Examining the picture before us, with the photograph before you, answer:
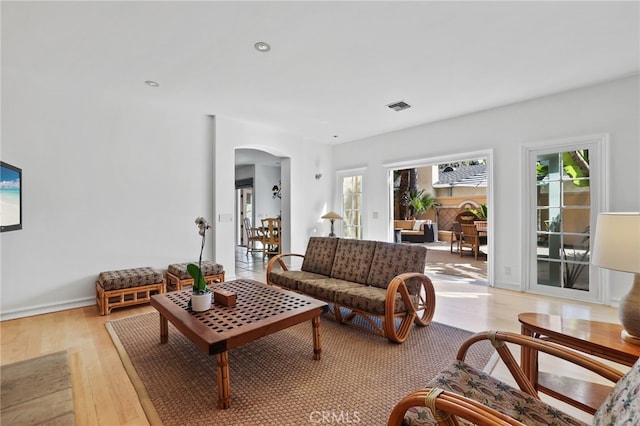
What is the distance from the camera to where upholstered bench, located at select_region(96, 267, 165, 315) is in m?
3.23

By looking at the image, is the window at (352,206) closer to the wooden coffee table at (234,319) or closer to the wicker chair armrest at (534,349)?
the wooden coffee table at (234,319)

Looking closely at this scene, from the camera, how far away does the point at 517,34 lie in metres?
2.51

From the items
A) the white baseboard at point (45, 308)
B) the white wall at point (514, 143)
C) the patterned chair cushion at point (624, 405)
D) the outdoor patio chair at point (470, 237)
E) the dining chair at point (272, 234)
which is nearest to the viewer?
the patterned chair cushion at point (624, 405)

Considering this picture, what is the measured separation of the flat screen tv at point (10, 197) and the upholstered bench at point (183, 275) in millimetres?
1596

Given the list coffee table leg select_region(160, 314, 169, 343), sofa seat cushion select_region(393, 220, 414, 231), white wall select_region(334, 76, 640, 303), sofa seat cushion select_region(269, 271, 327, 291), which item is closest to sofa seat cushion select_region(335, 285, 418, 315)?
sofa seat cushion select_region(269, 271, 327, 291)

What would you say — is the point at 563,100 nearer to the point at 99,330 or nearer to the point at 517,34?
the point at 517,34

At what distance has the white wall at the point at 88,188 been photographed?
3.18m

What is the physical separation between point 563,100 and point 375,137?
118 inches

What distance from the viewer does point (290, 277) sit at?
3.41 m

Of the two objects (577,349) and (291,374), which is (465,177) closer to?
(577,349)

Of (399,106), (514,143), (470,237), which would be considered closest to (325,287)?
(399,106)

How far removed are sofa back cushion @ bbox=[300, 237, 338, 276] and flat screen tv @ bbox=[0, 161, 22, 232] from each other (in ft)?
9.79

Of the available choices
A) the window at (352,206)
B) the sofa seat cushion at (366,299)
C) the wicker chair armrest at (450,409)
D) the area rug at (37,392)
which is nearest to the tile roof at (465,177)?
the window at (352,206)

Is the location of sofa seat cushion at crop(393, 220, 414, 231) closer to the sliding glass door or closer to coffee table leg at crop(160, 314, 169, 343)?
the sliding glass door
